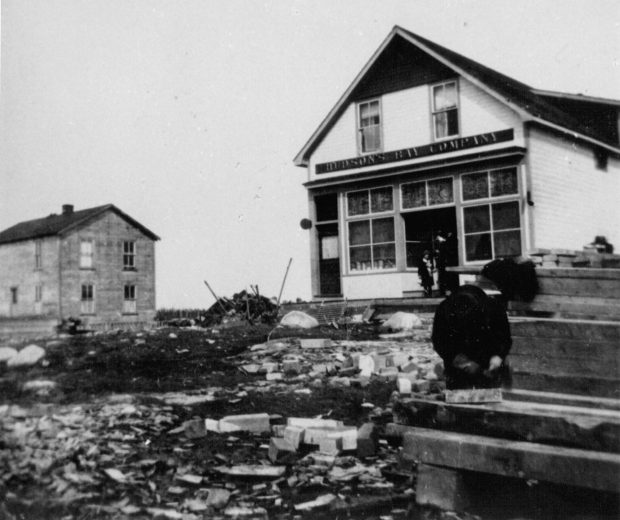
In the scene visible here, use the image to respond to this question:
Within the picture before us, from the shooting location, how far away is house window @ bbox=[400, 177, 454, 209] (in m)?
17.8

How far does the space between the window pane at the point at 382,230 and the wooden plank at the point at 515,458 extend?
→ 575 inches

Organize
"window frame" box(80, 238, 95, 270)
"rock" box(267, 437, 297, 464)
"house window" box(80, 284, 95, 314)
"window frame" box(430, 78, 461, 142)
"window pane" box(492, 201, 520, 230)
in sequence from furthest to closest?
"house window" box(80, 284, 95, 314)
"window frame" box(80, 238, 95, 270)
"window frame" box(430, 78, 461, 142)
"window pane" box(492, 201, 520, 230)
"rock" box(267, 437, 297, 464)

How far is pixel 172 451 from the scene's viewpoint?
17.9 ft

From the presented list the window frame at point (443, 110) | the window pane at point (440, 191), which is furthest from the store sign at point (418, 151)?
the window pane at point (440, 191)

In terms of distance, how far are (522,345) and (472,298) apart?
1.38 m

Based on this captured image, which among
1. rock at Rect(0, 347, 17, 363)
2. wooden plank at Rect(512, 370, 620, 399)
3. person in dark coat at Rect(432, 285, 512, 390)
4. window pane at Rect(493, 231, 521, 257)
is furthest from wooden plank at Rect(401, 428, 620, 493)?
window pane at Rect(493, 231, 521, 257)

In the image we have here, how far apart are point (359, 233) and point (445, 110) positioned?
4510mm

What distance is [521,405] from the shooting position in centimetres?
431

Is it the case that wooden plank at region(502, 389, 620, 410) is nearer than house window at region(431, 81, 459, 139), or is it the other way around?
wooden plank at region(502, 389, 620, 410)

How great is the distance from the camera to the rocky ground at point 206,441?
14.7 feet

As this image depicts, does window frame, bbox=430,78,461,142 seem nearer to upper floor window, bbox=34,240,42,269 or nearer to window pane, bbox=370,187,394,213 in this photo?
window pane, bbox=370,187,394,213

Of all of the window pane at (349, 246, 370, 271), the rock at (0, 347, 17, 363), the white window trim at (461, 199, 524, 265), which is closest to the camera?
the rock at (0, 347, 17, 363)

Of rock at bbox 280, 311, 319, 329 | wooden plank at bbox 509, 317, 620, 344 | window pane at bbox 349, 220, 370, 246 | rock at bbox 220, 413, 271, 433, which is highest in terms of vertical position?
window pane at bbox 349, 220, 370, 246

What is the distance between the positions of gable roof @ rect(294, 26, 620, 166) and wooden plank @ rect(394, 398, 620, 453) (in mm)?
13501
